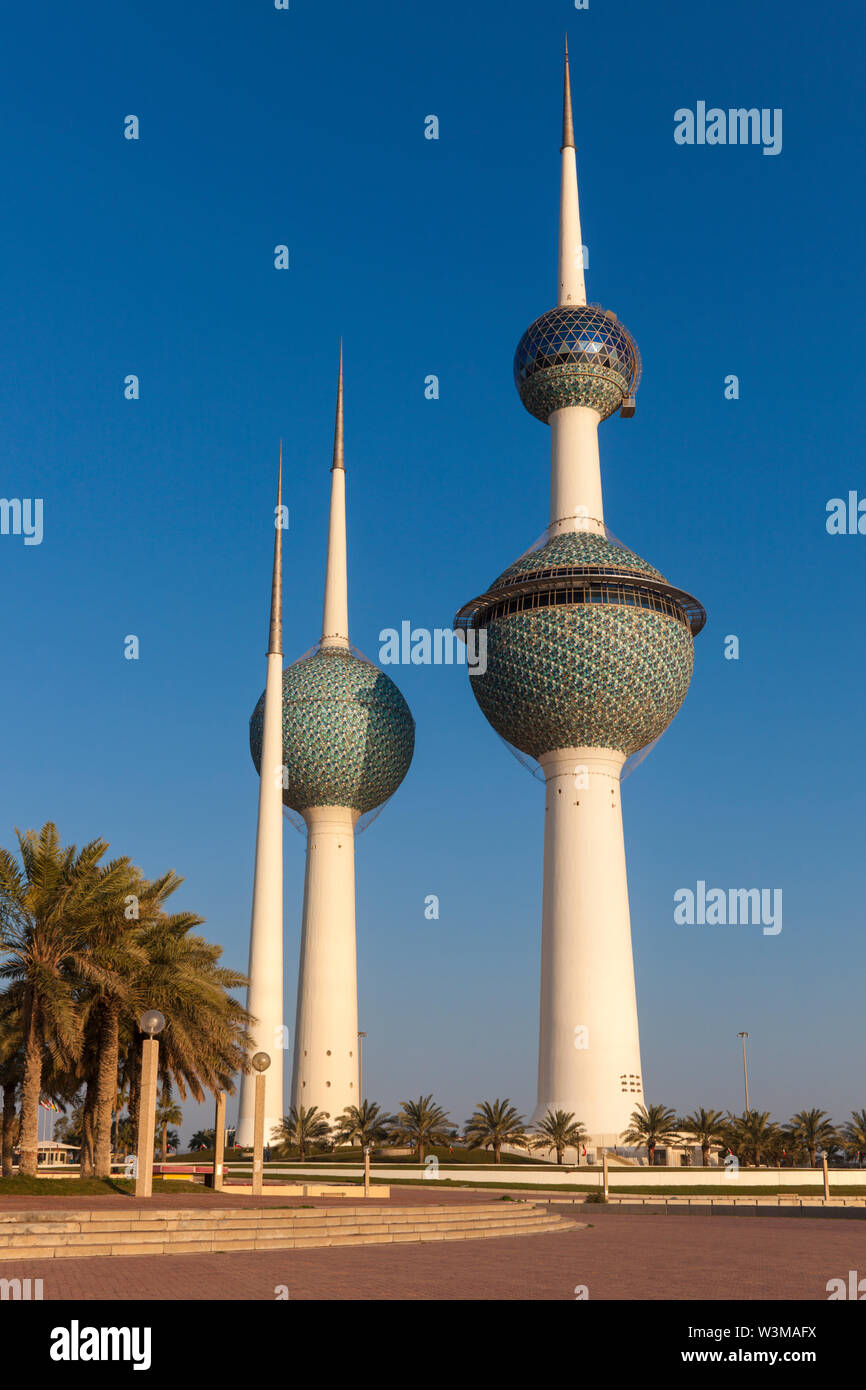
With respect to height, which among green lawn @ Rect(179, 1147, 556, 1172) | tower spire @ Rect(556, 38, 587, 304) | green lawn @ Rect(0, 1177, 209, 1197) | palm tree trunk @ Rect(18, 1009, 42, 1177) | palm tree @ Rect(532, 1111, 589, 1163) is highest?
tower spire @ Rect(556, 38, 587, 304)

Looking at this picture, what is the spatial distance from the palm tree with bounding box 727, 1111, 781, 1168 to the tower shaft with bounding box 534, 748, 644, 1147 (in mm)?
11664

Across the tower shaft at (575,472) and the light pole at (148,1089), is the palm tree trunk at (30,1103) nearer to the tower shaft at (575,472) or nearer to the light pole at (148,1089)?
the light pole at (148,1089)

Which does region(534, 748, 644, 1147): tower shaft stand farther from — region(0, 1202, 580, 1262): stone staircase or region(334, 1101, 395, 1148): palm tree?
region(0, 1202, 580, 1262): stone staircase

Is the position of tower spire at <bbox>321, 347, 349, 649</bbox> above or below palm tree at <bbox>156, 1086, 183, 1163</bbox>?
above

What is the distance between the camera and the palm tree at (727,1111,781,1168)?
202 ft

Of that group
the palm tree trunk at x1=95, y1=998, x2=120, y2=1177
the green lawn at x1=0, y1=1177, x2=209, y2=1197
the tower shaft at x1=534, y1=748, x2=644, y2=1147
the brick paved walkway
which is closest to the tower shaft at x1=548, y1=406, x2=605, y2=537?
the tower shaft at x1=534, y1=748, x2=644, y2=1147

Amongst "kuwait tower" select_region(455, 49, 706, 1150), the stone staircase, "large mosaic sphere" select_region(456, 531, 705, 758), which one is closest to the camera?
the stone staircase

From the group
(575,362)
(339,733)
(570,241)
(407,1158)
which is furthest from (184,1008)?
(570,241)

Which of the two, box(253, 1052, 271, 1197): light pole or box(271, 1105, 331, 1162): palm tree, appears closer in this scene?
box(253, 1052, 271, 1197): light pole

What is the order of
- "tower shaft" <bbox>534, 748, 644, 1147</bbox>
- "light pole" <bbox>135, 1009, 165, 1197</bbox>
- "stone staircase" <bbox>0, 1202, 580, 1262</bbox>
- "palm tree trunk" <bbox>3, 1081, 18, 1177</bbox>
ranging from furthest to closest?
1. "tower shaft" <bbox>534, 748, 644, 1147</bbox>
2. "palm tree trunk" <bbox>3, 1081, 18, 1177</bbox>
3. "light pole" <bbox>135, 1009, 165, 1197</bbox>
4. "stone staircase" <bbox>0, 1202, 580, 1262</bbox>

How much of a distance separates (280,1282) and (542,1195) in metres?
29.2

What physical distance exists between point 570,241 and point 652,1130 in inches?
2259

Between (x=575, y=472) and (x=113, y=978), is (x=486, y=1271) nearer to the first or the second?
(x=113, y=978)
